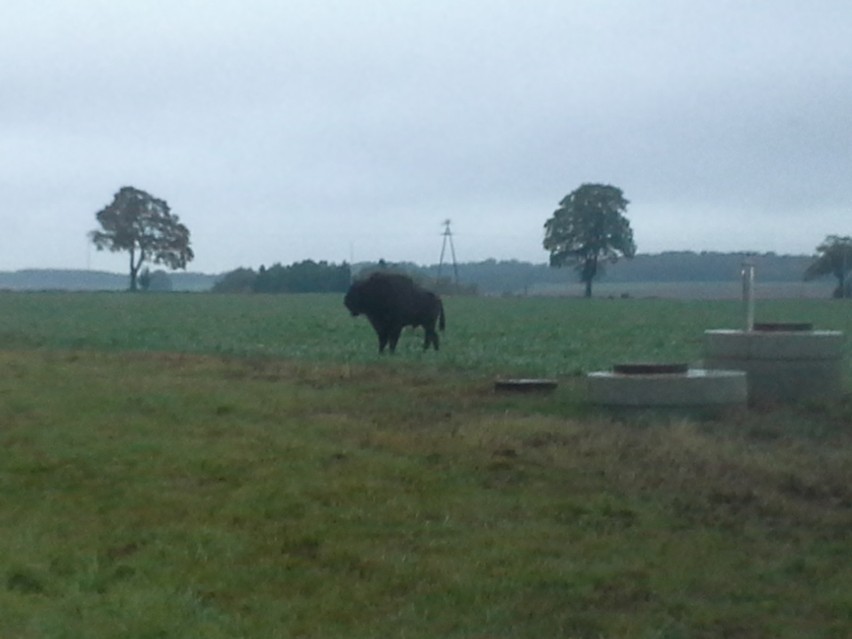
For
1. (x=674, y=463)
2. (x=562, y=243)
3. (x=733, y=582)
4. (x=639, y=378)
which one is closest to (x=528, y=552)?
(x=733, y=582)

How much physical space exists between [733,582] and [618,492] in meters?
2.56

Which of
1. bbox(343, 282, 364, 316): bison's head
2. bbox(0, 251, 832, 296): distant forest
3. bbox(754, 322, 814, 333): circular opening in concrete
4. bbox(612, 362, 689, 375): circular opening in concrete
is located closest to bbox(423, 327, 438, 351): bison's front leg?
bbox(343, 282, 364, 316): bison's head

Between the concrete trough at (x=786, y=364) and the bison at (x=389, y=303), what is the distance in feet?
31.9

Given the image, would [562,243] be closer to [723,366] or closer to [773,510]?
[723,366]

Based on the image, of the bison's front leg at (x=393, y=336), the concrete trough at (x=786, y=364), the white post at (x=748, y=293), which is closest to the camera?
the concrete trough at (x=786, y=364)

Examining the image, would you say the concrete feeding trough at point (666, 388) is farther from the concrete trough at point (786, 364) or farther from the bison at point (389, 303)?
the bison at point (389, 303)

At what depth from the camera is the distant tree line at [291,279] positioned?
314ft

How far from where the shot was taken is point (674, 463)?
12.0 meters

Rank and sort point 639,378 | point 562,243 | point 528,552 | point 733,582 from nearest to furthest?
point 733,582 < point 528,552 < point 639,378 < point 562,243

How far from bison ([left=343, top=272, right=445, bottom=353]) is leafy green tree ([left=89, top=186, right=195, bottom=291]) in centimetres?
7881

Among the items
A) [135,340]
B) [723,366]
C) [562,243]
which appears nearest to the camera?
[723,366]

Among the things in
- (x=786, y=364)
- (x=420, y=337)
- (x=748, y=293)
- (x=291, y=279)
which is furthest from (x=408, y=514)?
(x=291, y=279)

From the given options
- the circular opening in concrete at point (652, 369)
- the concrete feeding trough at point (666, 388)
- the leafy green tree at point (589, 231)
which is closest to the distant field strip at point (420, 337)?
the circular opening in concrete at point (652, 369)

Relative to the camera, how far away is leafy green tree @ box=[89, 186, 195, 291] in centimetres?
10300
